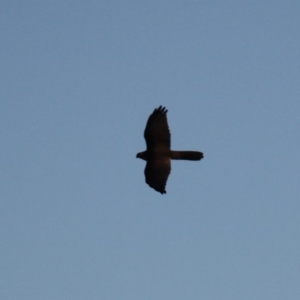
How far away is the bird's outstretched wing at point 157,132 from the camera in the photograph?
14562 millimetres

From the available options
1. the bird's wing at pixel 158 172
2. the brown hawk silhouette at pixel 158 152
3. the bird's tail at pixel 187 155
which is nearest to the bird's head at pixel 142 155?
the brown hawk silhouette at pixel 158 152

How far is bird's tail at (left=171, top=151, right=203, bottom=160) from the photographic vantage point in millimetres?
13914

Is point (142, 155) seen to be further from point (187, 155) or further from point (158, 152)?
point (187, 155)

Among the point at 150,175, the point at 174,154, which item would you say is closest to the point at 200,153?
the point at 174,154

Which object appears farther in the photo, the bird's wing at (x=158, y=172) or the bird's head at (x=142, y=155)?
the bird's head at (x=142, y=155)

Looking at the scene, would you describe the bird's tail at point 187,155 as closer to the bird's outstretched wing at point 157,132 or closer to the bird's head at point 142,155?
the bird's outstretched wing at point 157,132

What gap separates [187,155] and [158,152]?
0.98m

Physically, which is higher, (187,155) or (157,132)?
(157,132)

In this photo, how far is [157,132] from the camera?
575 inches

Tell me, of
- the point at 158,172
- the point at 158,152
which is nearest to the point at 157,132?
the point at 158,152

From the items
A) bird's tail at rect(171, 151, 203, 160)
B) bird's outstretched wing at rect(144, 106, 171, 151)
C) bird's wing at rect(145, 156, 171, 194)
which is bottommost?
bird's wing at rect(145, 156, 171, 194)

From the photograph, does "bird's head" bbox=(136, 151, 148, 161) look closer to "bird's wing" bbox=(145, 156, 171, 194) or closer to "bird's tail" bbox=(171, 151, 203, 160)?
"bird's wing" bbox=(145, 156, 171, 194)

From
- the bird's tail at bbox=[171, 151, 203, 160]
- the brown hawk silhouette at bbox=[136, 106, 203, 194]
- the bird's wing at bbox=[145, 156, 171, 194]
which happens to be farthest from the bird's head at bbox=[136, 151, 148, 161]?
the bird's tail at bbox=[171, 151, 203, 160]

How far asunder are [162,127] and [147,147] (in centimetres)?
79
